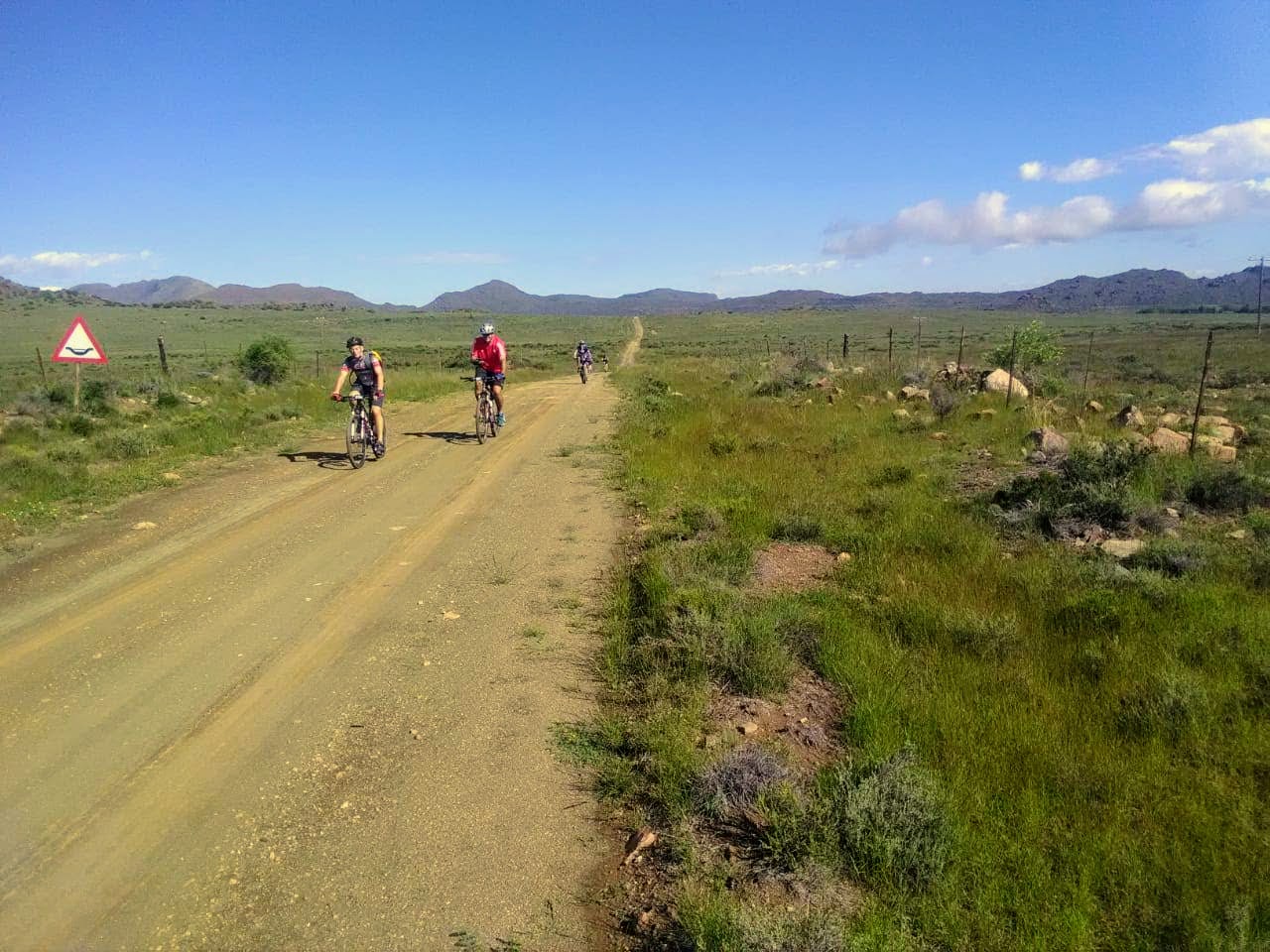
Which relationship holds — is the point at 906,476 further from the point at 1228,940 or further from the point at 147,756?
the point at 147,756

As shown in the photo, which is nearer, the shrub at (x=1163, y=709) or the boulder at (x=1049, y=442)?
the shrub at (x=1163, y=709)

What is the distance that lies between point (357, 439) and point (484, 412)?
3.32 m

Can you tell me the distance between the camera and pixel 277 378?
29672mm

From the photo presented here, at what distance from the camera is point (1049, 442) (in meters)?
12.3

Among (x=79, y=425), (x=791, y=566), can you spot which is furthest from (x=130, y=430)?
(x=791, y=566)

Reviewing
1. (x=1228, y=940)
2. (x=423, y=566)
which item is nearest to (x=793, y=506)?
(x=423, y=566)

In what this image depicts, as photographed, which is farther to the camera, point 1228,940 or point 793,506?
point 793,506

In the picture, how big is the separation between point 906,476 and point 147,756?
31.4ft

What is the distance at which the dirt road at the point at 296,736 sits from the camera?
328 centimetres

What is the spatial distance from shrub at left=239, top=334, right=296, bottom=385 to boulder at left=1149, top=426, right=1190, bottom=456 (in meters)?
26.7

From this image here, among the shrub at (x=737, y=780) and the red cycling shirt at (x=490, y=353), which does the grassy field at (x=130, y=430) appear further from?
the shrub at (x=737, y=780)

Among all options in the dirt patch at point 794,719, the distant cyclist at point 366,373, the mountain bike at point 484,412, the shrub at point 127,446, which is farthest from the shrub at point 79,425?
the dirt patch at point 794,719

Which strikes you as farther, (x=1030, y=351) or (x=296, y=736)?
(x=1030, y=351)

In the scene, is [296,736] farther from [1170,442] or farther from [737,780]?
[1170,442]
